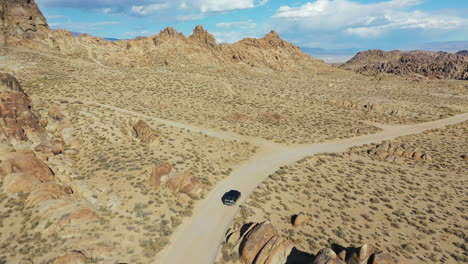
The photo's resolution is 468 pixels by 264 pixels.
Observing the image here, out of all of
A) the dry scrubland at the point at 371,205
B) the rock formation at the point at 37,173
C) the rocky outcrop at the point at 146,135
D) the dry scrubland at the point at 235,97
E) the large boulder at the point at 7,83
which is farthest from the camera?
the dry scrubland at the point at 235,97

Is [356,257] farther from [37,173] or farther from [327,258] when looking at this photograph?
[37,173]

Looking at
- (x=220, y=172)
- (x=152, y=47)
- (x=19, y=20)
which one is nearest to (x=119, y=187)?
(x=220, y=172)

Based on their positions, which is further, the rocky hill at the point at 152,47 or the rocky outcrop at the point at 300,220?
the rocky hill at the point at 152,47

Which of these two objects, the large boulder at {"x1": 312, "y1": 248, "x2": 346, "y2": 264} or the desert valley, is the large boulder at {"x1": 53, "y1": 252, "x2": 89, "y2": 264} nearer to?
the desert valley

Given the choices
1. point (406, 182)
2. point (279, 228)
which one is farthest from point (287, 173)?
point (406, 182)

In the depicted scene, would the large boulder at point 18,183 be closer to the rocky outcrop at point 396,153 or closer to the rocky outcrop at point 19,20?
the rocky outcrop at point 396,153

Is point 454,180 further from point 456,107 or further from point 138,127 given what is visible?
point 456,107

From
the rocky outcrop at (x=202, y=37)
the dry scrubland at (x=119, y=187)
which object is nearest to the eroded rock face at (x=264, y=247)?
the dry scrubland at (x=119, y=187)
